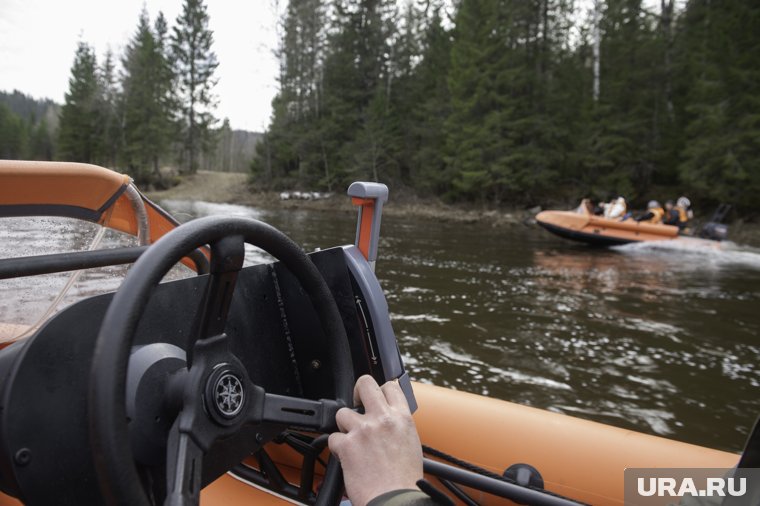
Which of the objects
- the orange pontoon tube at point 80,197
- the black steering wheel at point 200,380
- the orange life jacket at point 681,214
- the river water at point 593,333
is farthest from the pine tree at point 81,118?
the black steering wheel at point 200,380

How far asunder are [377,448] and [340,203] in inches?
964

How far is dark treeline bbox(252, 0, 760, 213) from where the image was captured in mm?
17234

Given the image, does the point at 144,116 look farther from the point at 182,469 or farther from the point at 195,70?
the point at 182,469

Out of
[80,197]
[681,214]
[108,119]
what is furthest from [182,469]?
[108,119]

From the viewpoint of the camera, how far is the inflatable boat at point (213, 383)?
87 centimetres

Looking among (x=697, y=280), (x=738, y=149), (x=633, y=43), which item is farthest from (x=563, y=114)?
(x=697, y=280)

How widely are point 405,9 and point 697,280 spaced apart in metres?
25.8

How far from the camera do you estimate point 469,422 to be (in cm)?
190

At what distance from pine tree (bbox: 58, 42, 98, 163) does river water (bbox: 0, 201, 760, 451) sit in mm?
25585

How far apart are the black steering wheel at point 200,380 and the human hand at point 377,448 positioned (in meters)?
0.23

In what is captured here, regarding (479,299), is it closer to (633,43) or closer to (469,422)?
(469,422)

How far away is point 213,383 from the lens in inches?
37.4

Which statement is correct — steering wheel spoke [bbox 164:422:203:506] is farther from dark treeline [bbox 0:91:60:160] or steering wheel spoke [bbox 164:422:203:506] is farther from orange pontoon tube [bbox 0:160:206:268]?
dark treeline [bbox 0:91:60:160]

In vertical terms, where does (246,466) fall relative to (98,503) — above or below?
below
